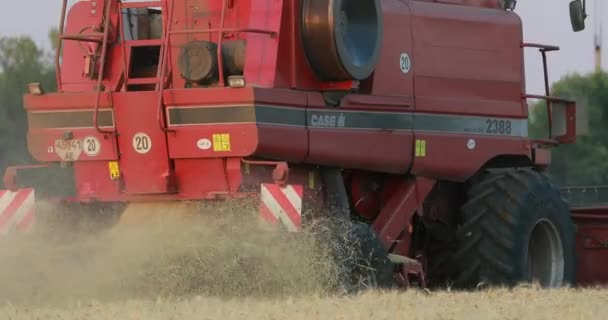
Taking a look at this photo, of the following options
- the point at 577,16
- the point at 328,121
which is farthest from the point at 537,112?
the point at 328,121

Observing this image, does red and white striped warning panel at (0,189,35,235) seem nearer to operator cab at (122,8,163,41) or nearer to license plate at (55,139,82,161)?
license plate at (55,139,82,161)

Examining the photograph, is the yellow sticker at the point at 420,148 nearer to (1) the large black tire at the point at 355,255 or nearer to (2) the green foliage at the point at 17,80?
(1) the large black tire at the point at 355,255

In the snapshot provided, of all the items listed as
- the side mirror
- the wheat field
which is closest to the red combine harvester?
the wheat field

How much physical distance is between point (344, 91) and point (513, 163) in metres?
2.90

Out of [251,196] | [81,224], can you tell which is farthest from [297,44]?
[81,224]

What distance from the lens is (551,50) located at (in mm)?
13531

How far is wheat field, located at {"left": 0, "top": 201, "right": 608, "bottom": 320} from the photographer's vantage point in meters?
9.12

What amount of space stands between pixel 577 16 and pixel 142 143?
4.75 metres

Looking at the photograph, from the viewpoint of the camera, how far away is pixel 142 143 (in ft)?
35.3

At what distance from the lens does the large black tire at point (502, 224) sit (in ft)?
40.1

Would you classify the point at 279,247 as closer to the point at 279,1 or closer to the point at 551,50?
the point at 279,1

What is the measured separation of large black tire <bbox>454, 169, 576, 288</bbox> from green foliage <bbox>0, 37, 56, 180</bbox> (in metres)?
8.10

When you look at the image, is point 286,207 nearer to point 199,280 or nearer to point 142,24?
point 199,280

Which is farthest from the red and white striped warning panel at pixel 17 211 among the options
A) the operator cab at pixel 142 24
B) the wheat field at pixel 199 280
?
the operator cab at pixel 142 24
